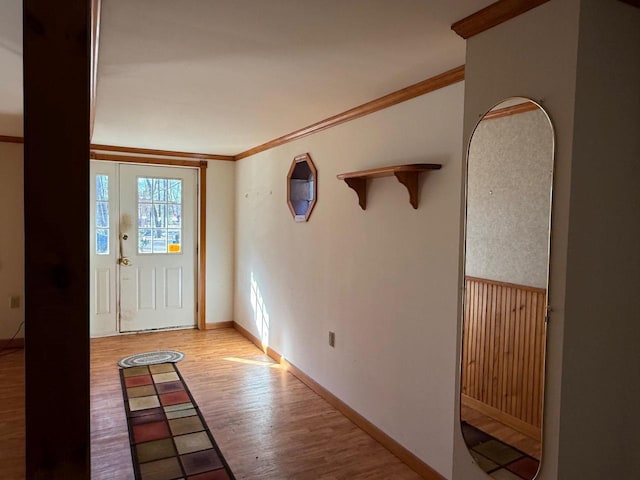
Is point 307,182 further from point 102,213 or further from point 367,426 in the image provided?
point 102,213

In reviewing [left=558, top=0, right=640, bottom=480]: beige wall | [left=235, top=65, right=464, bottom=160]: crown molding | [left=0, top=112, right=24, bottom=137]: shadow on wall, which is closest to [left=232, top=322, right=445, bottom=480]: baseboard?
→ [left=558, top=0, right=640, bottom=480]: beige wall

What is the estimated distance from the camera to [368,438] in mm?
2867

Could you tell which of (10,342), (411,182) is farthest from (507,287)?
(10,342)

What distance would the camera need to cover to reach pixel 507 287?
164cm

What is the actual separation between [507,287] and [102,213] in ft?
15.0

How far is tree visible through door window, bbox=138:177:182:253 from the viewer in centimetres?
516

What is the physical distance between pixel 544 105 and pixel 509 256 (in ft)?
1.72

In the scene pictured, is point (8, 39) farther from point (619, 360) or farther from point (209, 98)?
point (619, 360)

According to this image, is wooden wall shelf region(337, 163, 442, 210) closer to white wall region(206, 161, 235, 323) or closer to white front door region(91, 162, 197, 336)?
white wall region(206, 161, 235, 323)

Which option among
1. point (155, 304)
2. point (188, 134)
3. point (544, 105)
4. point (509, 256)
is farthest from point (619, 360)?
point (155, 304)

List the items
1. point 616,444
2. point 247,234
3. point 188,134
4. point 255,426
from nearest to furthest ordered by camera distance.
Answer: point 616,444
point 255,426
point 188,134
point 247,234

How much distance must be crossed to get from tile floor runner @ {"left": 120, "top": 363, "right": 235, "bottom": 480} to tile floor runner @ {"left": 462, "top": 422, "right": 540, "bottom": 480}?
1366 millimetres

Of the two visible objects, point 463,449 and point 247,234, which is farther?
point 247,234

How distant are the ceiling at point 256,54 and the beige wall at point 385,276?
0.28 m
